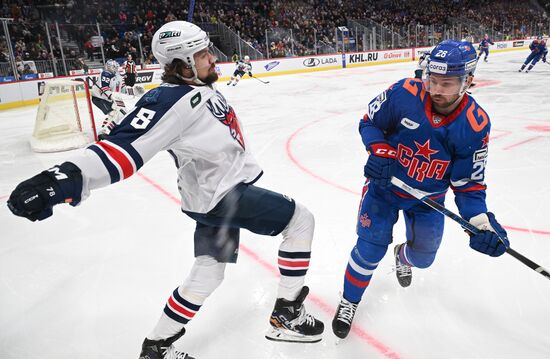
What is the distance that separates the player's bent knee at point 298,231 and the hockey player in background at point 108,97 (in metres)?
5.48

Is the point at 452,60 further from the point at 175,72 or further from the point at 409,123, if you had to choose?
the point at 175,72

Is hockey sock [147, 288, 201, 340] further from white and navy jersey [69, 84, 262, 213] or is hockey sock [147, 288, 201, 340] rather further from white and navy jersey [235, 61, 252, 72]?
white and navy jersey [235, 61, 252, 72]

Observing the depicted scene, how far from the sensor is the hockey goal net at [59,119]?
574 cm

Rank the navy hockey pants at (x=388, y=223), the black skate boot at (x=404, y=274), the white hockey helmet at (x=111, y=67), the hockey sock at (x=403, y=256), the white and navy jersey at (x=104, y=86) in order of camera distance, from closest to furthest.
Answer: the navy hockey pants at (x=388, y=223)
the hockey sock at (x=403, y=256)
the black skate boot at (x=404, y=274)
the white and navy jersey at (x=104, y=86)
the white hockey helmet at (x=111, y=67)

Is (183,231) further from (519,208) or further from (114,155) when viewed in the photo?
(519,208)

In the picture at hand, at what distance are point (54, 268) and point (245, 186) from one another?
5.83 feet

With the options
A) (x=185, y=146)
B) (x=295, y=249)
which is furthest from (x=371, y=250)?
(x=185, y=146)

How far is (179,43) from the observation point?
4.77ft

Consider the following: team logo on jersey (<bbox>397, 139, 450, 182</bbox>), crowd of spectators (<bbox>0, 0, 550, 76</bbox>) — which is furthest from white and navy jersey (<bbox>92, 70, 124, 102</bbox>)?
team logo on jersey (<bbox>397, 139, 450, 182</bbox>)

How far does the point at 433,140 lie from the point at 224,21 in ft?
57.3

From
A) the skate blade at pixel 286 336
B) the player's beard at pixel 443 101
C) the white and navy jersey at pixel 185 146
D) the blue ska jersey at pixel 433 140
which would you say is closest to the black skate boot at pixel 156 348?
the skate blade at pixel 286 336

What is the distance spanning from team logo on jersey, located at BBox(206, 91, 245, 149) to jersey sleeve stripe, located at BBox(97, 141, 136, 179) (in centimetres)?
36

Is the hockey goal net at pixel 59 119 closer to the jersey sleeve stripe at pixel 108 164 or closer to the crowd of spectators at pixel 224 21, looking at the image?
the jersey sleeve stripe at pixel 108 164

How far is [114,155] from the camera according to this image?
47.8 inches
